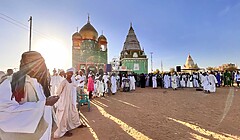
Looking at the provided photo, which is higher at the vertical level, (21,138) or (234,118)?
(21,138)

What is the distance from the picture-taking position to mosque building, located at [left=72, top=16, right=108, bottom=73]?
30734mm

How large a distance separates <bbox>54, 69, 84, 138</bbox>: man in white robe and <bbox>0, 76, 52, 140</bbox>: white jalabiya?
2.82 metres

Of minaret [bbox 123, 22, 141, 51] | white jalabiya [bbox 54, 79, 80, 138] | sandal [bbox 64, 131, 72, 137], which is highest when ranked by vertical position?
minaret [bbox 123, 22, 141, 51]

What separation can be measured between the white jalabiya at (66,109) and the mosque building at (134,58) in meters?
29.1

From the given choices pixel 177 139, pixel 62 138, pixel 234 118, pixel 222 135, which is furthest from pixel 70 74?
pixel 234 118

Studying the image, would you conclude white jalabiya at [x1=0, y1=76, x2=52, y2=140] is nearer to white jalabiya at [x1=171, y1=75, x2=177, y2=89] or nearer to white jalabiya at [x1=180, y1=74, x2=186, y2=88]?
white jalabiya at [x1=171, y1=75, x2=177, y2=89]

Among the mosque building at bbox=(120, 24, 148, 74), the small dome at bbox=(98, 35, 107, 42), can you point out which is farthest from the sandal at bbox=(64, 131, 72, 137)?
the small dome at bbox=(98, 35, 107, 42)

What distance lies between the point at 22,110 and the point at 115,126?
3832 millimetres

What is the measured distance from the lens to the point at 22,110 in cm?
165

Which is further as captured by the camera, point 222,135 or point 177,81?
point 177,81

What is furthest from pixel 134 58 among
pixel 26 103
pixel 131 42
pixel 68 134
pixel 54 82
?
pixel 26 103

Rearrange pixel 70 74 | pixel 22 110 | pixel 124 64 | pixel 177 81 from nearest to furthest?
pixel 22 110
pixel 70 74
pixel 177 81
pixel 124 64

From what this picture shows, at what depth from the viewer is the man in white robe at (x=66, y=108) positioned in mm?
4531

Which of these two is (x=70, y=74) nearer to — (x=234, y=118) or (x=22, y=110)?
(x=22, y=110)
